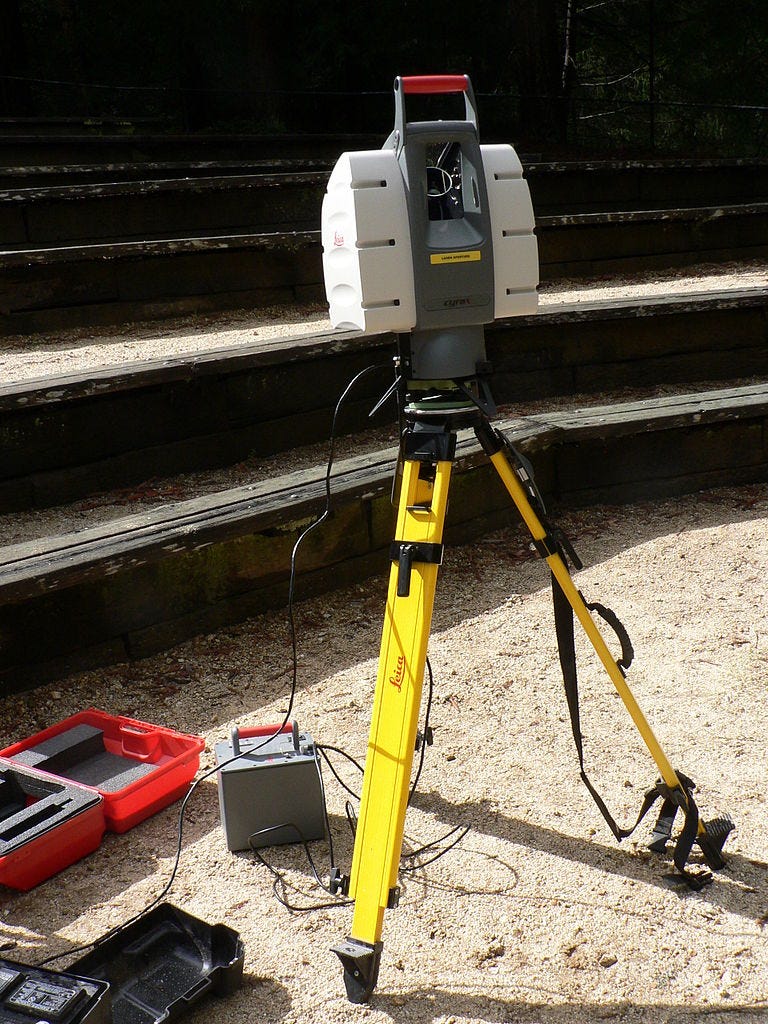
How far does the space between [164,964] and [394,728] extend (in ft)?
1.83

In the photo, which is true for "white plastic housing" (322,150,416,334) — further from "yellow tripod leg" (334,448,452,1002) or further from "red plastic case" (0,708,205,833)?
"red plastic case" (0,708,205,833)

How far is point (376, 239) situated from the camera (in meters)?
1.36

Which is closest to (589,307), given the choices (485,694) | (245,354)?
(245,354)

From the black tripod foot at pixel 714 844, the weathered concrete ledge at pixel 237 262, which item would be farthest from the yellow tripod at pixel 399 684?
the weathered concrete ledge at pixel 237 262

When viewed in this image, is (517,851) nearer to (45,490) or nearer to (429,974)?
(429,974)

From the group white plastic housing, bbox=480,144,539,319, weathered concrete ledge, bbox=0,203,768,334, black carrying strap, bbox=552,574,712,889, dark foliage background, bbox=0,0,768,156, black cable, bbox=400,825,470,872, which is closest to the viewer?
white plastic housing, bbox=480,144,539,319

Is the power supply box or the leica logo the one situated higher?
the leica logo

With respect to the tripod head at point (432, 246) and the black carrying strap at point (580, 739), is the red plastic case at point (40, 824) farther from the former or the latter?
the tripod head at point (432, 246)

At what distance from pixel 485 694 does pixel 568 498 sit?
1260mm

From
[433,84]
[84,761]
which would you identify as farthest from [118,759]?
[433,84]

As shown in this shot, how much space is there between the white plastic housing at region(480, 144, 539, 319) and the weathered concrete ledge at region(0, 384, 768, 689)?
1335 millimetres

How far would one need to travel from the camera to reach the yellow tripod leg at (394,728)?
1.44m

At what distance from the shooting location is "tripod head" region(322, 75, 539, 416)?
1.36 m

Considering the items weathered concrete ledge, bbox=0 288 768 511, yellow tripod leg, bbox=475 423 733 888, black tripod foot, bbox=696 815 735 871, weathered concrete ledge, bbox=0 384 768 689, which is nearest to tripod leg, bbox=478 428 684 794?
yellow tripod leg, bbox=475 423 733 888
